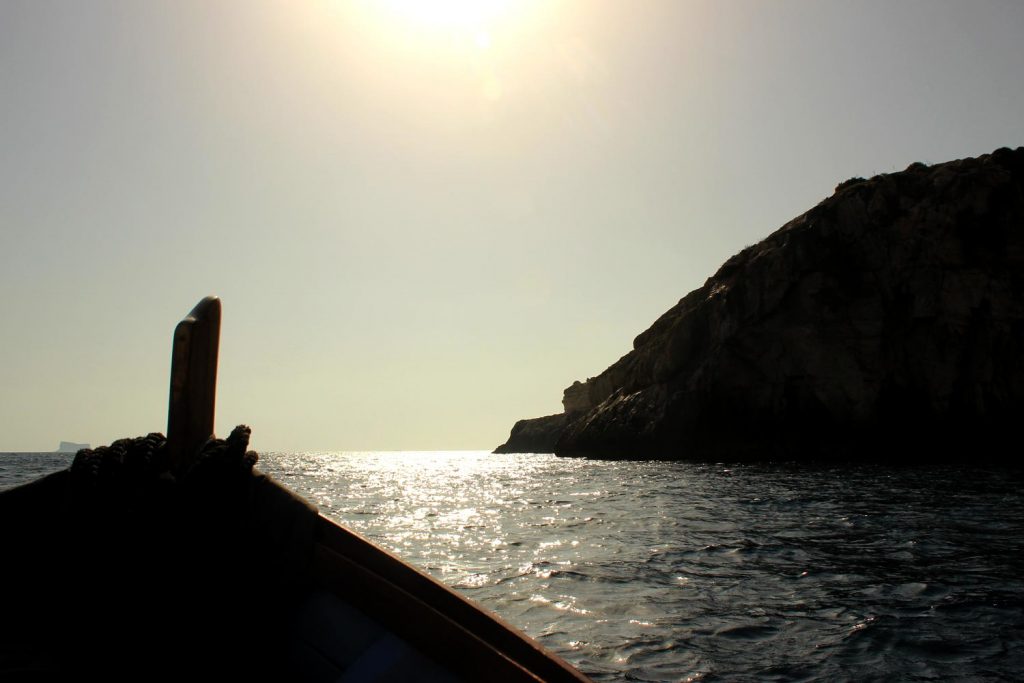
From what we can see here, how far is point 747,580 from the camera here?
9.02 m

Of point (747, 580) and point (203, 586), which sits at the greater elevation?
point (203, 586)

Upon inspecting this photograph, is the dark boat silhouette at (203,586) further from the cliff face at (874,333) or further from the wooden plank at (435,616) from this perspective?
the cliff face at (874,333)

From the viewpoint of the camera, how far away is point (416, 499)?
22812 millimetres

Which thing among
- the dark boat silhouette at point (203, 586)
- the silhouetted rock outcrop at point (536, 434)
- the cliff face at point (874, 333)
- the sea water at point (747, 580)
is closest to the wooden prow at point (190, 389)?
the dark boat silhouette at point (203, 586)

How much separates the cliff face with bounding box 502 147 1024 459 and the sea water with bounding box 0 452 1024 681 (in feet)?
85.0

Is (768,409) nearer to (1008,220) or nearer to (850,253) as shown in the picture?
(850,253)

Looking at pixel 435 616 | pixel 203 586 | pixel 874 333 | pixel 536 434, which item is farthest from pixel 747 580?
pixel 536 434

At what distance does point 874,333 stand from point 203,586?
158ft

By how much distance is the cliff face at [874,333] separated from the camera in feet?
137

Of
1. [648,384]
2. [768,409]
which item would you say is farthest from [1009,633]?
[648,384]

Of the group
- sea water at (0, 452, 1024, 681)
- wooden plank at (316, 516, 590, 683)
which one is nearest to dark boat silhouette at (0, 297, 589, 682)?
wooden plank at (316, 516, 590, 683)

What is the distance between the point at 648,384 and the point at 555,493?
1358 inches

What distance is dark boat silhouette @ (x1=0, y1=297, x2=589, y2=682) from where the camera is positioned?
87.8 inches

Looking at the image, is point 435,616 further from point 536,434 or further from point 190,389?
point 536,434
